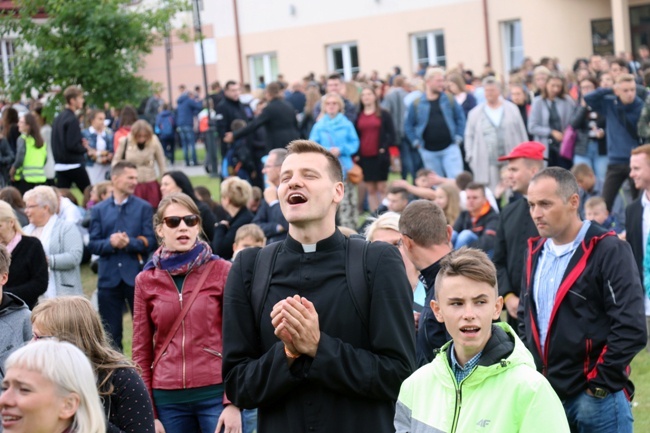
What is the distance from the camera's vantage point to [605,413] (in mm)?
5816

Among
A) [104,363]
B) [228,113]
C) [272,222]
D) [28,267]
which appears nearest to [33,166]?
[228,113]

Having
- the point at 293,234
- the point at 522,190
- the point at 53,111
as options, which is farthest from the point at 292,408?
the point at 53,111

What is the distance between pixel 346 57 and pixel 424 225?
31855 mm

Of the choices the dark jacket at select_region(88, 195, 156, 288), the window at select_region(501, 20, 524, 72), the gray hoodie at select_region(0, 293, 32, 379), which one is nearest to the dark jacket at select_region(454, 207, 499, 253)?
the dark jacket at select_region(88, 195, 156, 288)

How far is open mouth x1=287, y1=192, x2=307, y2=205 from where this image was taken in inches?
178

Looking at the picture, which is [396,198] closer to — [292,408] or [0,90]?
[292,408]

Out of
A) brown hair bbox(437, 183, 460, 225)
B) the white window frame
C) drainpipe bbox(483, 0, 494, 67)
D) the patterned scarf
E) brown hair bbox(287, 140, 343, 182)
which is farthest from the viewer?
the white window frame

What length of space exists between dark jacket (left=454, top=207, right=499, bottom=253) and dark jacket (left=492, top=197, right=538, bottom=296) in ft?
5.47

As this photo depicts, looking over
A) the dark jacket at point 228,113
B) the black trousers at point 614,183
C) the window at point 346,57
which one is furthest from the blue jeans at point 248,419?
the window at point 346,57

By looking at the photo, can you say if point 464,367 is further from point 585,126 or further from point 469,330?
point 585,126

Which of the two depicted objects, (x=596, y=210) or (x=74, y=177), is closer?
(x=596, y=210)

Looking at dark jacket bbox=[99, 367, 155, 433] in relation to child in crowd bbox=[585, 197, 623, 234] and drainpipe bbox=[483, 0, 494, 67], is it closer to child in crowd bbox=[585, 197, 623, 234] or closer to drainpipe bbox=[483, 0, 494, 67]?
child in crowd bbox=[585, 197, 623, 234]

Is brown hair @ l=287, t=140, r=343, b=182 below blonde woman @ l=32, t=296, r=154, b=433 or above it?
above

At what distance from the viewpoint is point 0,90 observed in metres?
19.0
